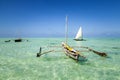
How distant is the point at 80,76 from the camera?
516 inches

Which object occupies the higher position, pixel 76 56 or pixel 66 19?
pixel 66 19

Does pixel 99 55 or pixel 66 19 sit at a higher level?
pixel 66 19

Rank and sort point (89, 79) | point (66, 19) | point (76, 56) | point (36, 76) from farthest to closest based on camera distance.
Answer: point (66, 19) < point (76, 56) < point (36, 76) < point (89, 79)

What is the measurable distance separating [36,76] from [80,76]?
13.0ft

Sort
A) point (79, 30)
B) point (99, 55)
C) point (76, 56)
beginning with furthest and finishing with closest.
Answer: point (79, 30) → point (99, 55) → point (76, 56)

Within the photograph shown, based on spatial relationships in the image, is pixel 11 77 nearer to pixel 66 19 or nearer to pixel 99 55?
pixel 99 55

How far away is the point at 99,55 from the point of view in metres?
25.1

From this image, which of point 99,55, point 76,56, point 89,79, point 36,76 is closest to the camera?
point 89,79

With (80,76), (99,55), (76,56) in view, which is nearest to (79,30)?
(99,55)

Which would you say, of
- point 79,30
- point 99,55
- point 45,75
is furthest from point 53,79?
point 79,30

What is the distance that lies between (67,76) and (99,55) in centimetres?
1347

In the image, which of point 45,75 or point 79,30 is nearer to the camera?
Result: point 45,75

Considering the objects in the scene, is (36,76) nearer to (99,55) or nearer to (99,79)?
(99,79)

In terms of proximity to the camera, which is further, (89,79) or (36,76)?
(36,76)
